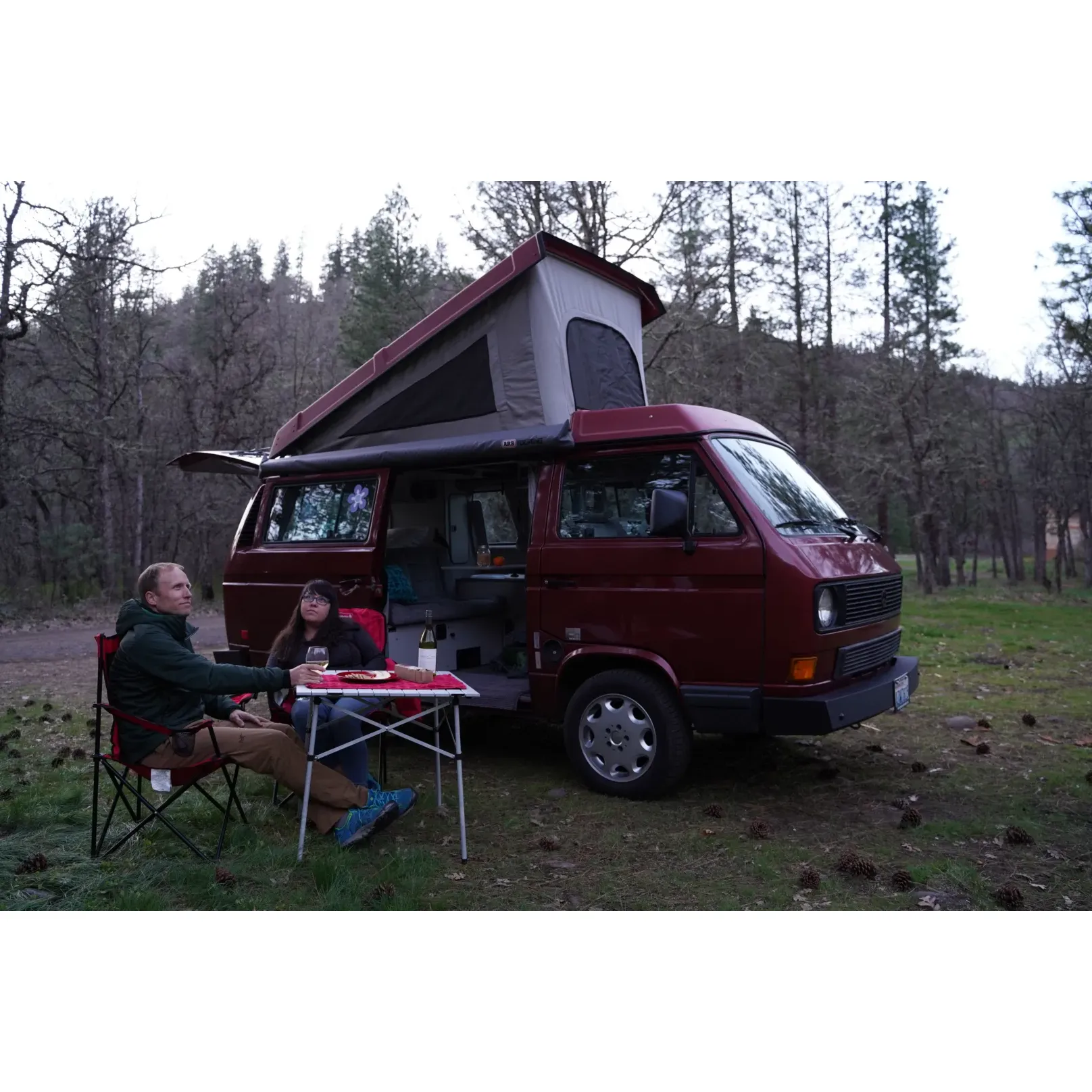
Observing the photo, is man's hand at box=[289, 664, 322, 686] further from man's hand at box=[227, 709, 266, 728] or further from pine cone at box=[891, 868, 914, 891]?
pine cone at box=[891, 868, 914, 891]

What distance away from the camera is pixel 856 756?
6.29 m

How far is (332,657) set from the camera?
5.05 m

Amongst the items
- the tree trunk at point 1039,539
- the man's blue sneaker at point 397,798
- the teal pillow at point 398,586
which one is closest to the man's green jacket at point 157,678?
the man's blue sneaker at point 397,798

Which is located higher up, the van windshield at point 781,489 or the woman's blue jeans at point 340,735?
the van windshield at point 781,489

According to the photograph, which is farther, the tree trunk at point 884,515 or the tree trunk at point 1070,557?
the tree trunk at point 1070,557

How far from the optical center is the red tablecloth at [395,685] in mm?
4215

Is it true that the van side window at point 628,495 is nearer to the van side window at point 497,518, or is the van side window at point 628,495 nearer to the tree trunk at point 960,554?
the van side window at point 497,518

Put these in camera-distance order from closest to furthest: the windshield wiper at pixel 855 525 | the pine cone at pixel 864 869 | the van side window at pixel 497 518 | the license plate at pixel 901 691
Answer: the pine cone at pixel 864 869, the license plate at pixel 901 691, the windshield wiper at pixel 855 525, the van side window at pixel 497 518

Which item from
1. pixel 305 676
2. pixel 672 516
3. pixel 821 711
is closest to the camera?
pixel 305 676

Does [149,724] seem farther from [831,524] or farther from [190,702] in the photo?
[831,524]

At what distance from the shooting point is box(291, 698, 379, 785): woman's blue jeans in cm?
486

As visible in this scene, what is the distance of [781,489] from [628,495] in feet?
3.06

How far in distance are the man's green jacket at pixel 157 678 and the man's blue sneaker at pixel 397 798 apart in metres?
0.90

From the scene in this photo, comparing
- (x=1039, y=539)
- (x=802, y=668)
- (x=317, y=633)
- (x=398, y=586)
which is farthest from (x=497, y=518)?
(x=1039, y=539)
